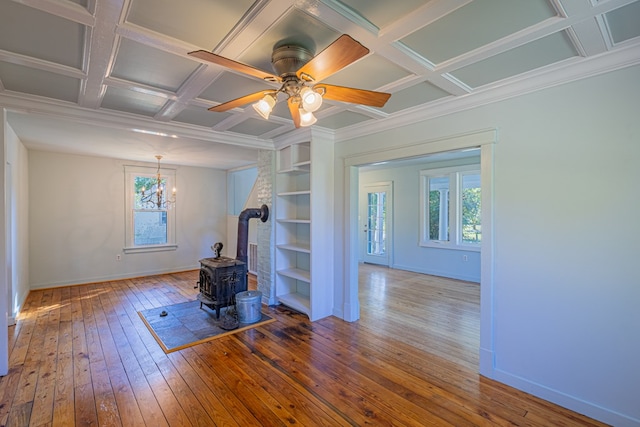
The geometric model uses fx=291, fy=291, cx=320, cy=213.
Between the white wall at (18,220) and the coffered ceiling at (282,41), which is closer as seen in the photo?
the coffered ceiling at (282,41)

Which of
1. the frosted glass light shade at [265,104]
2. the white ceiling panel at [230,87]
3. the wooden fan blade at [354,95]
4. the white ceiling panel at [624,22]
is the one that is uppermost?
the white ceiling panel at [624,22]

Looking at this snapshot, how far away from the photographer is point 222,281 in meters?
4.02

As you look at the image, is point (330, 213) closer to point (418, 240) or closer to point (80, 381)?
point (80, 381)

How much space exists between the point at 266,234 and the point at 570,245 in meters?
3.66

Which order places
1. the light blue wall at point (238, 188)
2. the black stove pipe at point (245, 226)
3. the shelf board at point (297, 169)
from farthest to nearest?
the light blue wall at point (238, 188), the black stove pipe at point (245, 226), the shelf board at point (297, 169)

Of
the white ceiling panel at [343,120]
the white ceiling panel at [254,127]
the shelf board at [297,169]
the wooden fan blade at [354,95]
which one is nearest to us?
the wooden fan blade at [354,95]

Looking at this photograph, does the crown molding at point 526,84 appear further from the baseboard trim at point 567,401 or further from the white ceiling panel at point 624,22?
the baseboard trim at point 567,401

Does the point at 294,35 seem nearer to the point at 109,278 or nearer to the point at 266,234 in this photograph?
the point at 266,234

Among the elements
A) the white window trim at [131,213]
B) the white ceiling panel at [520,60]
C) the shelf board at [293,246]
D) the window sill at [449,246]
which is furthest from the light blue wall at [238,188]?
the white ceiling panel at [520,60]

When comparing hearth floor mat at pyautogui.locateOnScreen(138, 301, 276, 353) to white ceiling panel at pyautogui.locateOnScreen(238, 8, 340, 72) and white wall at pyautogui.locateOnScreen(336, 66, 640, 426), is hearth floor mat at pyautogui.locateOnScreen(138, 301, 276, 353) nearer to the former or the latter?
white wall at pyautogui.locateOnScreen(336, 66, 640, 426)

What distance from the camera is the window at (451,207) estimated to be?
621 cm

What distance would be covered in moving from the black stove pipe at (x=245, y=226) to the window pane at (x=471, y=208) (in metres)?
4.35

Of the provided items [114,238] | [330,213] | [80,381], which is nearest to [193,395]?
[80,381]

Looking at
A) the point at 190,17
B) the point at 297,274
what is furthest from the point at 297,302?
the point at 190,17
